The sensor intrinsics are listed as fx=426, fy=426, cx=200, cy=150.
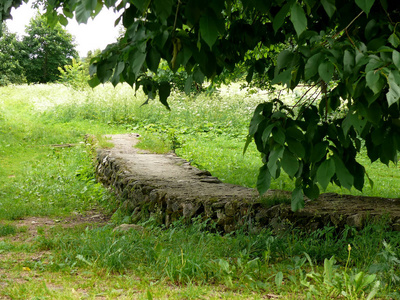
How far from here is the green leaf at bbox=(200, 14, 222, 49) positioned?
201cm

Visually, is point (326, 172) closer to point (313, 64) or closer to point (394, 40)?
point (313, 64)

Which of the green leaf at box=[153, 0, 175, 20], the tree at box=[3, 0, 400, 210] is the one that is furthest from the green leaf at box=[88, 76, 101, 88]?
the green leaf at box=[153, 0, 175, 20]

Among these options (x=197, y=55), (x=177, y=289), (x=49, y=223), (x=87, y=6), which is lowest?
(x=49, y=223)

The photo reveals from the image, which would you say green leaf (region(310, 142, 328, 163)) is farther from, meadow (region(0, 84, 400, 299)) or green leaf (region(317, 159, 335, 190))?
meadow (region(0, 84, 400, 299))

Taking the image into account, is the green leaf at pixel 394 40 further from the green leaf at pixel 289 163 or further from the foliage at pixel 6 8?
the foliage at pixel 6 8

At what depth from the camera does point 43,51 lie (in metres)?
42.4

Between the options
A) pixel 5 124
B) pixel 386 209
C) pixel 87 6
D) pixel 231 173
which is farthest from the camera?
pixel 5 124

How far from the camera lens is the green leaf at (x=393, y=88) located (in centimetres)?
201

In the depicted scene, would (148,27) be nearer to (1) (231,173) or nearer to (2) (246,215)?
(2) (246,215)

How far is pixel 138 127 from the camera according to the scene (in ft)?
53.7

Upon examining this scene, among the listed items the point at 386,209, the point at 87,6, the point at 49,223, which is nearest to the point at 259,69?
the point at 386,209

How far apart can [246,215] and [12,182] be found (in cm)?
663

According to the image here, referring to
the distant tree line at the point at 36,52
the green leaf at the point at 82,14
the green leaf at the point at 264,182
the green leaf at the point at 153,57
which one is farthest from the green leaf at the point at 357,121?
the distant tree line at the point at 36,52

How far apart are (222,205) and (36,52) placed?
1653 inches
